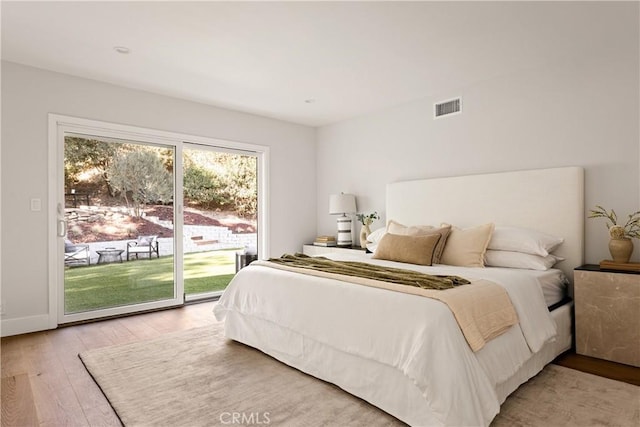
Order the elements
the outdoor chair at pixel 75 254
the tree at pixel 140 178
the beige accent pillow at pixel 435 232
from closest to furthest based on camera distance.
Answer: the beige accent pillow at pixel 435 232 < the outdoor chair at pixel 75 254 < the tree at pixel 140 178

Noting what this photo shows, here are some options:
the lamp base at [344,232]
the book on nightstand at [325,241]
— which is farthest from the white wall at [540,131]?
the book on nightstand at [325,241]

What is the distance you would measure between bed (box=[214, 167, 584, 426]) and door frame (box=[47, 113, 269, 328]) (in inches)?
58.8

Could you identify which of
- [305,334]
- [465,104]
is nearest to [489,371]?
[305,334]

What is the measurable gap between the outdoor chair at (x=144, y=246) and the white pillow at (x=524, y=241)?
3.54 meters

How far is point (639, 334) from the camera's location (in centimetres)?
261

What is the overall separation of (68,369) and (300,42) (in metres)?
2.95

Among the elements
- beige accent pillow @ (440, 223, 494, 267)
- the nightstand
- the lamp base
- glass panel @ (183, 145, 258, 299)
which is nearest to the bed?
beige accent pillow @ (440, 223, 494, 267)

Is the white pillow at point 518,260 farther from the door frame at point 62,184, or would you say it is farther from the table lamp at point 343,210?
the door frame at point 62,184

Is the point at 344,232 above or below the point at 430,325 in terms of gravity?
above

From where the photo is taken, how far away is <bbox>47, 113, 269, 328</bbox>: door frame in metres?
3.62

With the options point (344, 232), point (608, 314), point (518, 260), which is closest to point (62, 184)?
point (344, 232)

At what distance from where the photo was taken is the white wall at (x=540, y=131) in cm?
305

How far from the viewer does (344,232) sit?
16.8 ft

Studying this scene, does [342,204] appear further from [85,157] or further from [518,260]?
[85,157]
